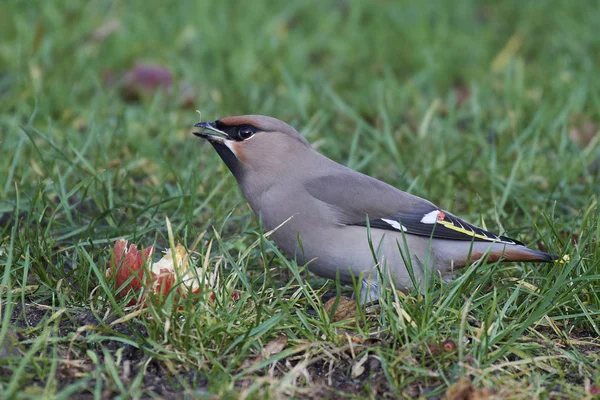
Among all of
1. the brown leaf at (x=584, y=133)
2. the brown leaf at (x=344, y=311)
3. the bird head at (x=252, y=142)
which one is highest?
the bird head at (x=252, y=142)

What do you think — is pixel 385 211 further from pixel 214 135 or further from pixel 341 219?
pixel 214 135

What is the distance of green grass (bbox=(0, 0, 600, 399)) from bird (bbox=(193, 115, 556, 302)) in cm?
16

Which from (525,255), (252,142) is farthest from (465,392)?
(252,142)

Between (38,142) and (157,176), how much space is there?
1056 mm

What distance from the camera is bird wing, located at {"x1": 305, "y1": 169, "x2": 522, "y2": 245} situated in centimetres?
426

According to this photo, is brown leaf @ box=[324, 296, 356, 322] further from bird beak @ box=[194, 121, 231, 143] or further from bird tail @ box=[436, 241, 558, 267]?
bird beak @ box=[194, 121, 231, 143]

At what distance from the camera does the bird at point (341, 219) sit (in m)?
4.11

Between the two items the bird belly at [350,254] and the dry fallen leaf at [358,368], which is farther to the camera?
the bird belly at [350,254]

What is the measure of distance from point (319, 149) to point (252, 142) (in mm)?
1669

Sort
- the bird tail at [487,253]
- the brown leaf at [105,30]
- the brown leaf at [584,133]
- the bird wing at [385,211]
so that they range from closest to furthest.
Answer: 1. the bird tail at [487,253]
2. the bird wing at [385,211]
3. the brown leaf at [584,133]
4. the brown leaf at [105,30]

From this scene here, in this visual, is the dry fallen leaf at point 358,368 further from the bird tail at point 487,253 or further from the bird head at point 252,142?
the bird head at point 252,142

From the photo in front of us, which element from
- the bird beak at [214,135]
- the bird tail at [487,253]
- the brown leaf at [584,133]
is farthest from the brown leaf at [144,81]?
the bird tail at [487,253]

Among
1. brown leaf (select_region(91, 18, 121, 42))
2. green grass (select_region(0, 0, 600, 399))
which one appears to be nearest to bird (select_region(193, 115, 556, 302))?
green grass (select_region(0, 0, 600, 399))

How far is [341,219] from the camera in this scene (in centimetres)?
423
